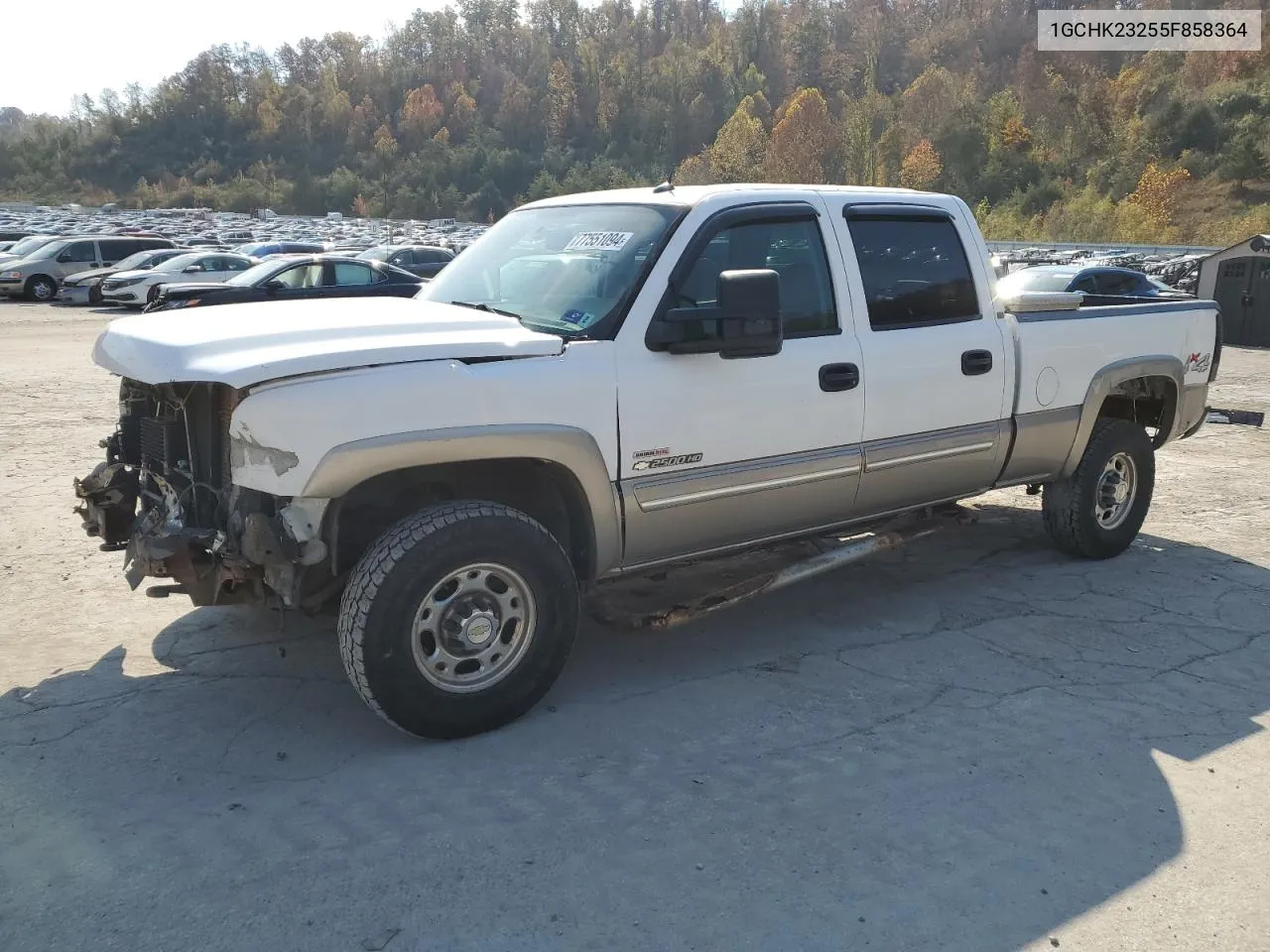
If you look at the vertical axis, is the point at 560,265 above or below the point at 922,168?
below

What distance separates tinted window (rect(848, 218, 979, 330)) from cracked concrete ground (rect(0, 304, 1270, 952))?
57.8 inches

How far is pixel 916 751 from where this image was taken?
3.76m

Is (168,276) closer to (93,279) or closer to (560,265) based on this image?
(93,279)

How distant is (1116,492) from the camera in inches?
238

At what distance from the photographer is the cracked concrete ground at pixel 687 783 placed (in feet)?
9.22

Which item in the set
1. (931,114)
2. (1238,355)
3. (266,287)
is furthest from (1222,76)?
(266,287)

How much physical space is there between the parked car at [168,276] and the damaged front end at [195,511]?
21.6 m

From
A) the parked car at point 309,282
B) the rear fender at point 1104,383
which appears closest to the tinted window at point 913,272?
the rear fender at point 1104,383

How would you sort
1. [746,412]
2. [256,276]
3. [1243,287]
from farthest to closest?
[1243,287] < [256,276] < [746,412]

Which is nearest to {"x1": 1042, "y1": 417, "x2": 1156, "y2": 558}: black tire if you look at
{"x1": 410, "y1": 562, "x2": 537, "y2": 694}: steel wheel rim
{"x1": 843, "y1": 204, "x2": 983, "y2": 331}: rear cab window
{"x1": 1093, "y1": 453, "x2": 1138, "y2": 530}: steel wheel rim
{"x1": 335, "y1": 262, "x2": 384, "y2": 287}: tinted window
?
{"x1": 1093, "y1": 453, "x2": 1138, "y2": 530}: steel wheel rim

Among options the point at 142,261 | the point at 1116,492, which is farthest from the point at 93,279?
the point at 1116,492

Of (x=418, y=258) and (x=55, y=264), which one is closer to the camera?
(x=418, y=258)

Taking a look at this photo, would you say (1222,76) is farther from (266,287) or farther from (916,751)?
(916,751)

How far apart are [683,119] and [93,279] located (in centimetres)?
12548
